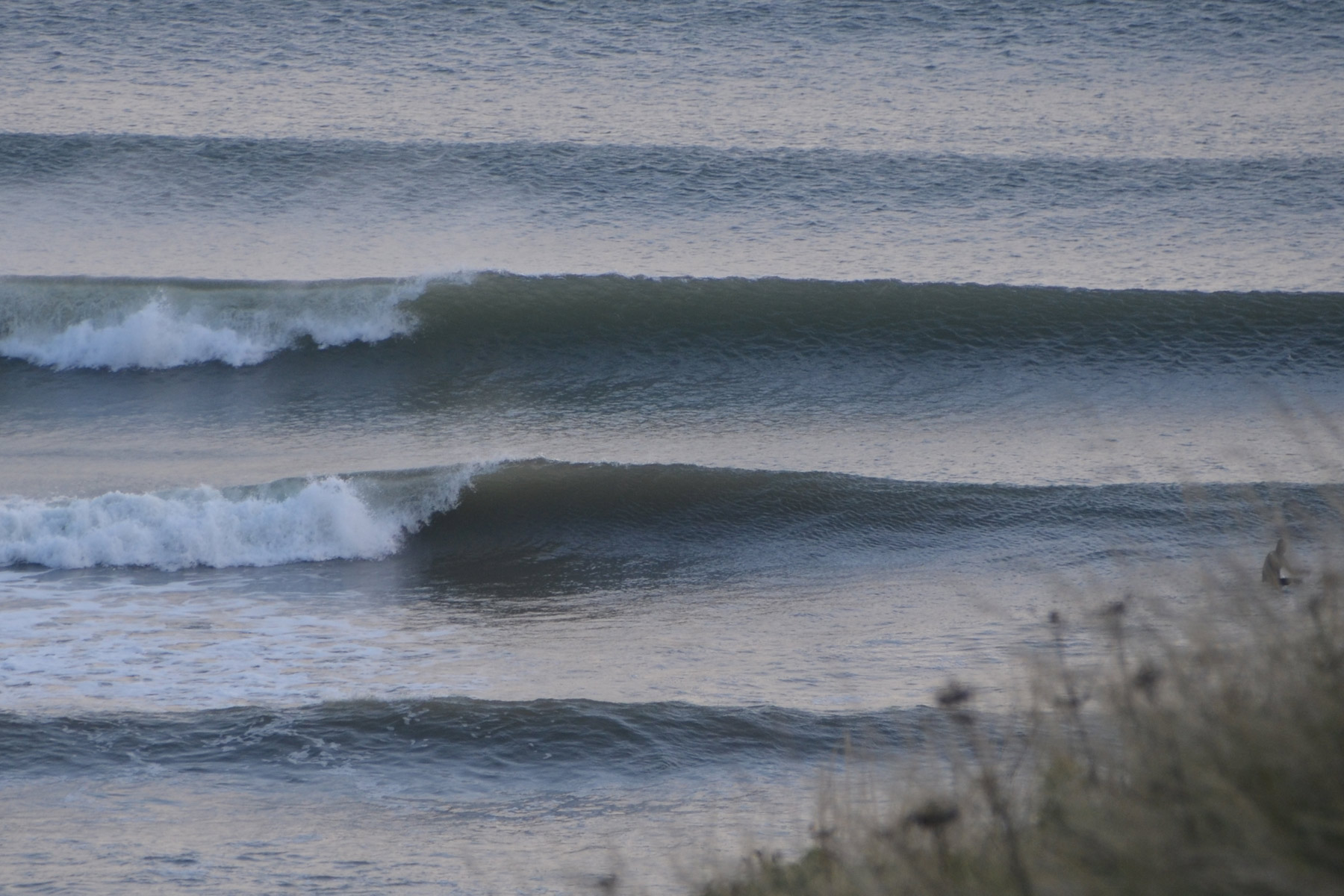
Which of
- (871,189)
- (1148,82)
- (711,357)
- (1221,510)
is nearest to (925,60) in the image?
(1148,82)

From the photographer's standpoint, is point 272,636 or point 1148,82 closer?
point 272,636

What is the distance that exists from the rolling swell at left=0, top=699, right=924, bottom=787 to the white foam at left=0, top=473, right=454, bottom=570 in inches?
103

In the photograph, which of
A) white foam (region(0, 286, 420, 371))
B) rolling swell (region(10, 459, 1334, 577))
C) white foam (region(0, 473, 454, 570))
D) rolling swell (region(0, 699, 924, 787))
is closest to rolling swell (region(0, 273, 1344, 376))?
white foam (region(0, 286, 420, 371))

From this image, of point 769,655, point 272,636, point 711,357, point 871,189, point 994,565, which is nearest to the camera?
point 769,655

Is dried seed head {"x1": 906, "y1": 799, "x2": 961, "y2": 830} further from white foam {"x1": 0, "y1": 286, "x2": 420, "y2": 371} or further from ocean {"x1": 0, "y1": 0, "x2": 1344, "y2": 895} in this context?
white foam {"x1": 0, "y1": 286, "x2": 420, "y2": 371}

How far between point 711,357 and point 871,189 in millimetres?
4707

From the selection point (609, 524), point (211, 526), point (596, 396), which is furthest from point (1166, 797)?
point (596, 396)

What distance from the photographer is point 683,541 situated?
9016 mm

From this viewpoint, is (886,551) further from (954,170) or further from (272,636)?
(954,170)

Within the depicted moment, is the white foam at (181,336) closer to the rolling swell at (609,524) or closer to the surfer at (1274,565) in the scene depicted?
the rolling swell at (609,524)

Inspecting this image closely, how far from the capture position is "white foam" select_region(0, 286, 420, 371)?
42.0ft

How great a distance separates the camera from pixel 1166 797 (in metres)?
1.90

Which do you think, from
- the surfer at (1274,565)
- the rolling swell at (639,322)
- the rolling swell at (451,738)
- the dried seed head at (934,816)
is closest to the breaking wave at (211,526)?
the rolling swell at (451,738)

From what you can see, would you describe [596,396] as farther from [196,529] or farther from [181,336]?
[181,336]
